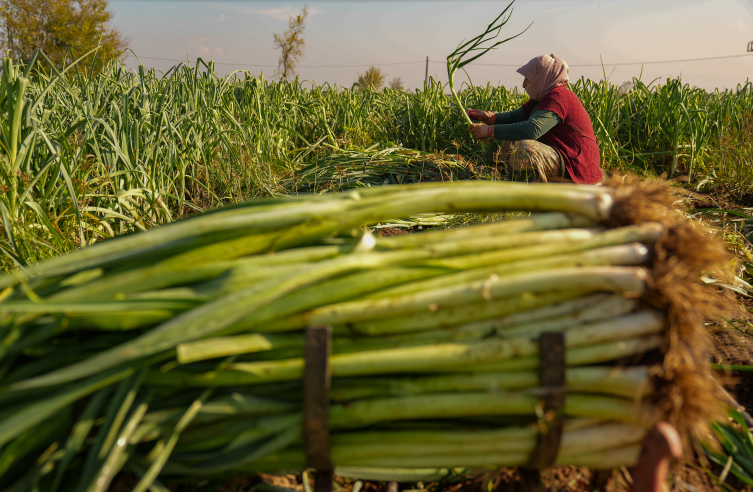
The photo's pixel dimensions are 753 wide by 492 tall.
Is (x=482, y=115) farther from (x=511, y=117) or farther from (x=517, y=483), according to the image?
(x=517, y=483)

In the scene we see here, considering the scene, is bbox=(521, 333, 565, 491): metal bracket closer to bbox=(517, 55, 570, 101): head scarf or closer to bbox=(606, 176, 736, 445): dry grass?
bbox=(606, 176, 736, 445): dry grass

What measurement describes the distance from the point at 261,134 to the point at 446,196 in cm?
362

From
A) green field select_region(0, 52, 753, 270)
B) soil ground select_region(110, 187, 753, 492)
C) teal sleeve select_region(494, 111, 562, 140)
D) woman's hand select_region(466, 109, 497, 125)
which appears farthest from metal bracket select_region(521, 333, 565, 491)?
woman's hand select_region(466, 109, 497, 125)

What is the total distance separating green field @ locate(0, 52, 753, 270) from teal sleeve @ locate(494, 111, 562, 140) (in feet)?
1.43

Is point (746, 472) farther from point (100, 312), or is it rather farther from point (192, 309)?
point (100, 312)

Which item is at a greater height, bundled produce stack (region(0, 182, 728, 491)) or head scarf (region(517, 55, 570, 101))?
head scarf (region(517, 55, 570, 101))

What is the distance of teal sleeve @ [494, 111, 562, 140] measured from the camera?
12.7 feet

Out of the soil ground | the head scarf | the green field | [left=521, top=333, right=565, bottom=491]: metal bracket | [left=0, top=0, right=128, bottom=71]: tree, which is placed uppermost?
[left=0, top=0, right=128, bottom=71]: tree

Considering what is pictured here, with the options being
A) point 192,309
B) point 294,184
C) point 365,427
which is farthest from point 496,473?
point 294,184

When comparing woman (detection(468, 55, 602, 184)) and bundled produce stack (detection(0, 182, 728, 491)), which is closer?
bundled produce stack (detection(0, 182, 728, 491))

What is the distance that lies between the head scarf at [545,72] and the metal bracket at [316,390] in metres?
4.07

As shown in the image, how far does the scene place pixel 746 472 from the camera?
1167 millimetres

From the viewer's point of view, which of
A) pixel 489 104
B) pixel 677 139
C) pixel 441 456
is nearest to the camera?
pixel 441 456

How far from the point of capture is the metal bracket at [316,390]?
2.72 feet
